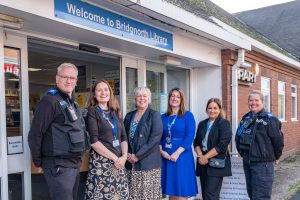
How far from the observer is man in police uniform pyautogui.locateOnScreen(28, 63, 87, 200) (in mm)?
2842

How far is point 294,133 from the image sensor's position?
11.4 meters

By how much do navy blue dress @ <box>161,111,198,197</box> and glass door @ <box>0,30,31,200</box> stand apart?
1.63 metres

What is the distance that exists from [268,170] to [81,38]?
271cm

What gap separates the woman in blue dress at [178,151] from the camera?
417 cm

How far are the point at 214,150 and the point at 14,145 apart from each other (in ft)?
7.52

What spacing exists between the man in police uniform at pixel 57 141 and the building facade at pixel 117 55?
61 cm

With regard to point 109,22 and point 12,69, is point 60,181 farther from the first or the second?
point 109,22

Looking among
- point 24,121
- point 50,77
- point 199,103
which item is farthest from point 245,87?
point 50,77

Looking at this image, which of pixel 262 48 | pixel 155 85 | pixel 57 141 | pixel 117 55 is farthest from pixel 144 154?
pixel 262 48

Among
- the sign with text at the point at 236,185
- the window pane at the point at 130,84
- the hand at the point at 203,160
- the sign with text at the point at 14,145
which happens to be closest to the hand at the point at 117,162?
the sign with text at the point at 14,145

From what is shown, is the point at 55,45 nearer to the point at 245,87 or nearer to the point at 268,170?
the point at 268,170

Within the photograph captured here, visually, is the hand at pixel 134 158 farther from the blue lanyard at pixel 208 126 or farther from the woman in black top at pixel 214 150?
the blue lanyard at pixel 208 126

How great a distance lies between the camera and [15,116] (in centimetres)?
350

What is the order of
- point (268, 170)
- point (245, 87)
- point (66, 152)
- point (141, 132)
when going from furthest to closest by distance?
point (245, 87), point (268, 170), point (141, 132), point (66, 152)
